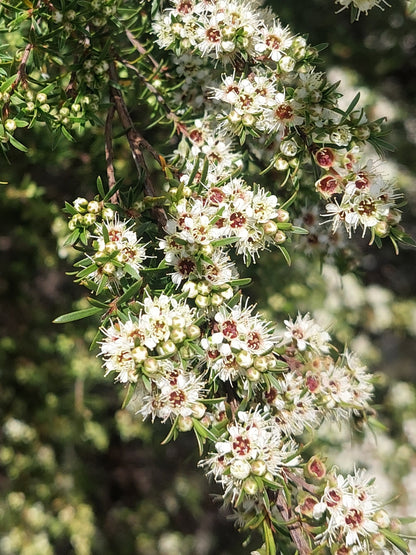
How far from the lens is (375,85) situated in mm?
3029

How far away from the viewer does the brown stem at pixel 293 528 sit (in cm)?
87

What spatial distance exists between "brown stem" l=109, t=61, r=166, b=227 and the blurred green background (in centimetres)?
55

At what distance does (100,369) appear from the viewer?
204cm

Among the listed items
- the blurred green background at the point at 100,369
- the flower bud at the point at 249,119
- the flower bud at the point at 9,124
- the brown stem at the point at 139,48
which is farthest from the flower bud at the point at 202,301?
the blurred green background at the point at 100,369

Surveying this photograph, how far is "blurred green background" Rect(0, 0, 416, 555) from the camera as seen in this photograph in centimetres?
196

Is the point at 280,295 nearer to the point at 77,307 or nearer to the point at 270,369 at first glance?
the point at 77,307

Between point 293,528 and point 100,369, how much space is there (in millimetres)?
1271

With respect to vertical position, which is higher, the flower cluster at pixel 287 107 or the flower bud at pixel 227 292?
the flower cluster at pixel 287 107

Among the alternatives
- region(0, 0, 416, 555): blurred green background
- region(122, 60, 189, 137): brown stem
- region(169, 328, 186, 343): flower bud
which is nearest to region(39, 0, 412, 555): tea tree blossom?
region(169, 328, 186, 343): flower bud

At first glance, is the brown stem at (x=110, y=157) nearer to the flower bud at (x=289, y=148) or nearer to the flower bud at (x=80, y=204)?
the flower bud at (x=80, y=204)

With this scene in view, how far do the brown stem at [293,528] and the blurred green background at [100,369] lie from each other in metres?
0.62

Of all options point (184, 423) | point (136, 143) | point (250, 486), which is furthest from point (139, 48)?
point (250, 486)

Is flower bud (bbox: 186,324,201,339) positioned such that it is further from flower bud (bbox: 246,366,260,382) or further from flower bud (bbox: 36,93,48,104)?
flower bud (bbox: 36,93,48,104)

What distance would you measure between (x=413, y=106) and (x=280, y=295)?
174 cm
